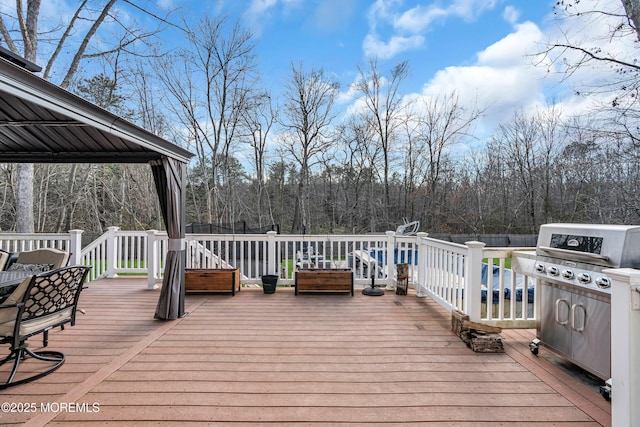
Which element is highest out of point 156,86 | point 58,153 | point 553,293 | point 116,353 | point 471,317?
point 156,86

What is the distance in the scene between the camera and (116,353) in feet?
8.82

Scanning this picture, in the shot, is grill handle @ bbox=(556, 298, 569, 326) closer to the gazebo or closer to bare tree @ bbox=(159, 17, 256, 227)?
the gazebo

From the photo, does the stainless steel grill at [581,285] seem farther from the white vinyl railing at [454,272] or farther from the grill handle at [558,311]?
the white vinyl railing at [454,272]

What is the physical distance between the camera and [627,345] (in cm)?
145

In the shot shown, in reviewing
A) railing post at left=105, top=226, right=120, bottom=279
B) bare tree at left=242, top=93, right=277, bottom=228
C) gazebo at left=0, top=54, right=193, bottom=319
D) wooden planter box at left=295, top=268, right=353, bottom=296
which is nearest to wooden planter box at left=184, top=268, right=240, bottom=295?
gazebo at left=0, top=54, right=193, bottom=319

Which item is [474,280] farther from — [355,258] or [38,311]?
[38,311]

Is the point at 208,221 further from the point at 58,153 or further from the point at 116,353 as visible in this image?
the point at 116,353

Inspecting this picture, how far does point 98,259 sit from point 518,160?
1380 centimetres

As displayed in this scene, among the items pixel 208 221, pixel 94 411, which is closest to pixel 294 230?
pixel 208 221

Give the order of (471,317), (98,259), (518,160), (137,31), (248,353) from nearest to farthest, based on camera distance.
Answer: (248,353)
(471,317)
(98,259)
(137,31)
(518,160)

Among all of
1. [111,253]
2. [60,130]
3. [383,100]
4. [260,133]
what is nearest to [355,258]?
[60,130]

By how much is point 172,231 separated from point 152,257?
1702mm

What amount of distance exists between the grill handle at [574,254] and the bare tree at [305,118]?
29.6ft

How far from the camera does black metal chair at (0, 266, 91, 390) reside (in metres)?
2.19
